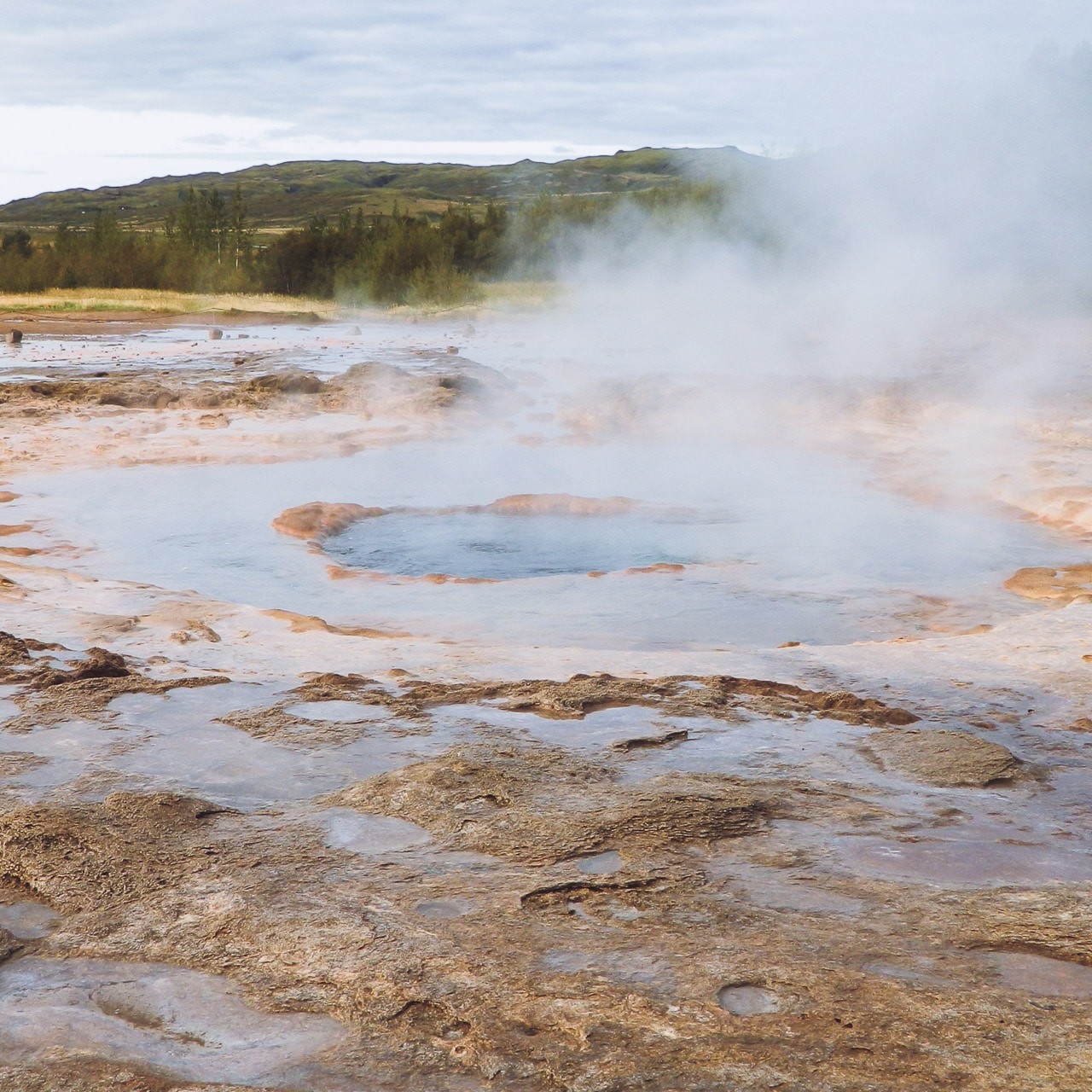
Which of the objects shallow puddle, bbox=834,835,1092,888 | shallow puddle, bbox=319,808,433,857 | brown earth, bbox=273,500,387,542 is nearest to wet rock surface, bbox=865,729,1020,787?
shallow puddle, bbox=834,835,1092,888

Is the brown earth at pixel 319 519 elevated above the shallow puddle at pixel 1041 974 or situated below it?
below

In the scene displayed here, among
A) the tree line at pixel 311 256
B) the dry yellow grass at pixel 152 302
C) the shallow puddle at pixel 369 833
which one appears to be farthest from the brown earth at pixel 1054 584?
the dry yellow grass at pixel 152 302

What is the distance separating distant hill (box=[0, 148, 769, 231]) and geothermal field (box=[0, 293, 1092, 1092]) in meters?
56.4

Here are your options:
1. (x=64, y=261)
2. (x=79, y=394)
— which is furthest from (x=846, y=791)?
(x=64, y=261)

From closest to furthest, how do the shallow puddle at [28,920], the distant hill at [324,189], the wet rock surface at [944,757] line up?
1. the shallow puddle at [28,920]
2. the wet rock surface at [944,757]
3. the distant hill at [324,189]

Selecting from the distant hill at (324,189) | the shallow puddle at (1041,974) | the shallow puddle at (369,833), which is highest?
the distant hill at (324,189)

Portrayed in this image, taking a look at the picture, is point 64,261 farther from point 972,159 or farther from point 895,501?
point 895,501

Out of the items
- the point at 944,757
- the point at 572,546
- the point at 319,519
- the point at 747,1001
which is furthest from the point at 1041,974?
the point at 319,519

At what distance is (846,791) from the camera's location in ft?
9.79

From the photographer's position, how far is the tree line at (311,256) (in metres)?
30.1

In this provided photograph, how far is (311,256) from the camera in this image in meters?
35.3

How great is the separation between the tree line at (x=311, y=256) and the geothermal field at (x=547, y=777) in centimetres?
2064

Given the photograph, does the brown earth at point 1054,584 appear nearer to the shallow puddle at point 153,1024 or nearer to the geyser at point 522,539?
the geyser at point 522,539

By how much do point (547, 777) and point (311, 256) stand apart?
112 feet
